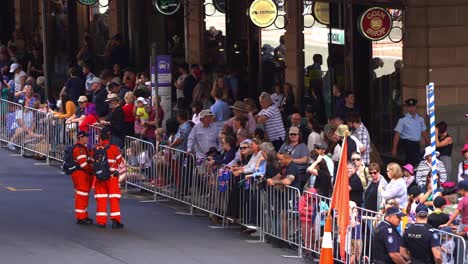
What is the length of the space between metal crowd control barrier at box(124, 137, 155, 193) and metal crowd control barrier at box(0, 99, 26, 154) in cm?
436

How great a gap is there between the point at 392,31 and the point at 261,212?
6579 millimetres

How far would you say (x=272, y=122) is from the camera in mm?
22969

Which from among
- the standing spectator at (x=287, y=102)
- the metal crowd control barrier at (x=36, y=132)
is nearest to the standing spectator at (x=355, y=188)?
the standing spectator at (x=287, y=102)

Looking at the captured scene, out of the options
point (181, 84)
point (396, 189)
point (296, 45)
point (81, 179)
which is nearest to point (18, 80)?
point (181, 84)

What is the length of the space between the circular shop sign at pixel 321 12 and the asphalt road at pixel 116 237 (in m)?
6.21

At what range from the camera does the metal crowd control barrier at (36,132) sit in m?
25.7

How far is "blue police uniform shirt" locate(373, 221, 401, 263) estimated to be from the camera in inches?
599

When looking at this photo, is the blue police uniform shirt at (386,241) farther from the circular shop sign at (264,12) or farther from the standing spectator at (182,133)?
the circular shop sign at (264,12)

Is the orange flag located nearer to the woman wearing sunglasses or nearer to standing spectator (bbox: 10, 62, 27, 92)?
the woman wearing sunglasses

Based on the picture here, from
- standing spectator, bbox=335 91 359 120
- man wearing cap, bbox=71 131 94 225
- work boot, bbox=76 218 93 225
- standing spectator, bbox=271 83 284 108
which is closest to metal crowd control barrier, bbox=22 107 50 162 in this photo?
standing spectator, bbox=271 83 284 108

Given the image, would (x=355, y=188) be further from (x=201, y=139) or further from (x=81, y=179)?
(x=201, y=139)

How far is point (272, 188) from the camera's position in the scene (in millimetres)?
18391

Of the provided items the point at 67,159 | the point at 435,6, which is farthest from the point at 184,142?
the point at 435,6

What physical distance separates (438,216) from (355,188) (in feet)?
5.83
